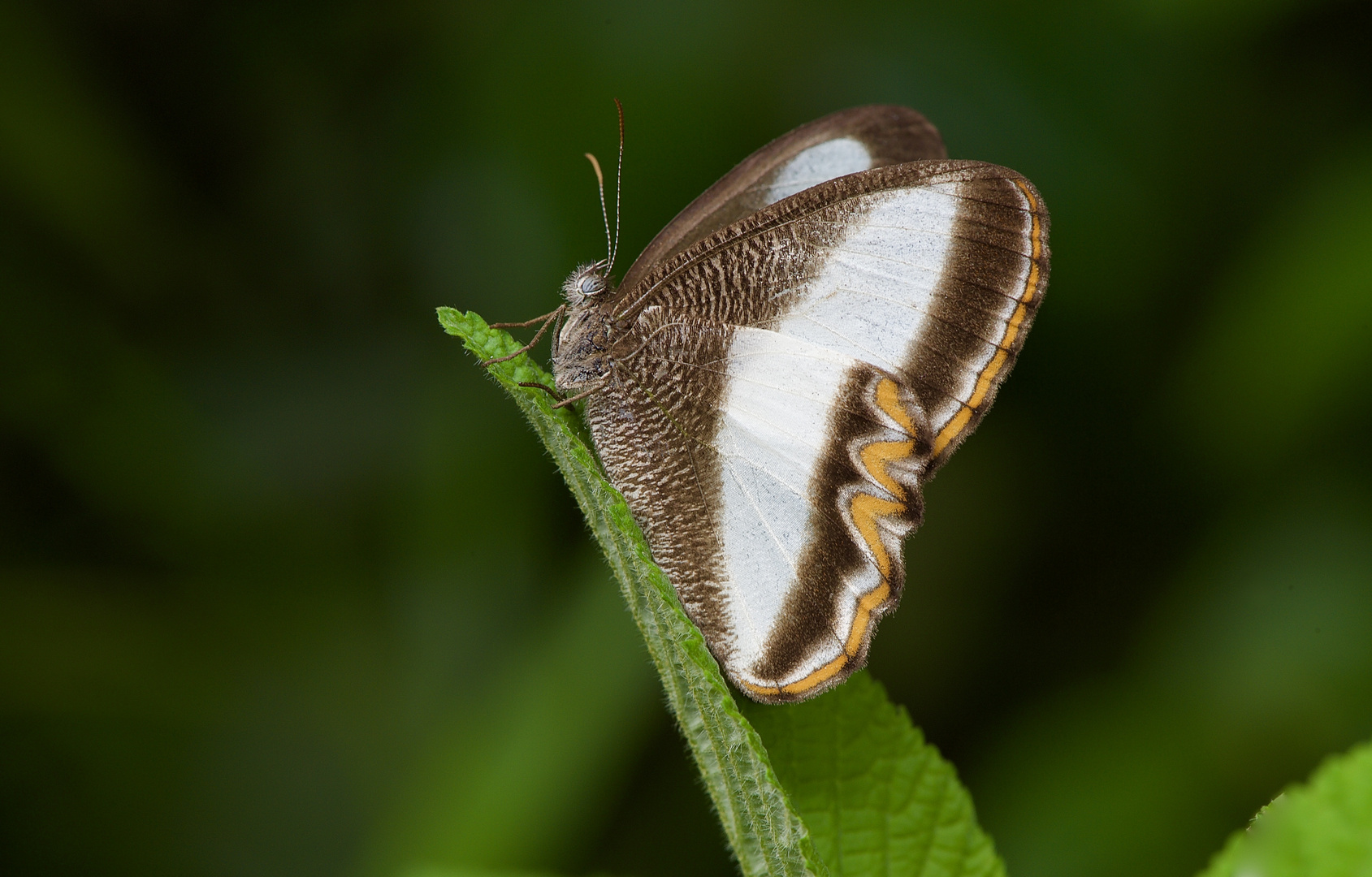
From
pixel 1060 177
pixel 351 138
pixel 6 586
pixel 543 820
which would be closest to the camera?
pixel 543 820

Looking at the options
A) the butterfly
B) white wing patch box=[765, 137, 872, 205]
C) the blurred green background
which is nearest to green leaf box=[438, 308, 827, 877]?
the butterfly

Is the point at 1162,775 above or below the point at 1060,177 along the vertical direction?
below

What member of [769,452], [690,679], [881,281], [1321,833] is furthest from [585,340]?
[1321,833]

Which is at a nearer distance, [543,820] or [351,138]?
[543,820]

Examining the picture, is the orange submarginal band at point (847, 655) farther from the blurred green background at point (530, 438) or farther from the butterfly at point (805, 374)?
the blurred green background at point (530, 438)

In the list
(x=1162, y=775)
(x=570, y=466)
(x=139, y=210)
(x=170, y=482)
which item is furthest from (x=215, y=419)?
(x=1162, y=775)

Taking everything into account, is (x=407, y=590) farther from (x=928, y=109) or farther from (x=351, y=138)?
(x=928, y=109)

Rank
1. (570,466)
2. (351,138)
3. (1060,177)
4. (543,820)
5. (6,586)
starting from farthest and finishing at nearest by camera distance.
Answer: (351,138)
(1060,177)
(6,586)
(543,820)
(570,466)

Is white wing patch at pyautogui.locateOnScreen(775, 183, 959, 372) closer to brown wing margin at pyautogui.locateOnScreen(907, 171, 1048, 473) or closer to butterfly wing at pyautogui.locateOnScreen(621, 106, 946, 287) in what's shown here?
brown wing margin at pyautogui.locateOnScreen(907, 171, 1048, 473)
